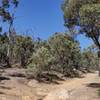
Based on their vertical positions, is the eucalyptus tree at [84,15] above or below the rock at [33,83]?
above

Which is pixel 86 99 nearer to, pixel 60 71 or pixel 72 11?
pixel 72 11

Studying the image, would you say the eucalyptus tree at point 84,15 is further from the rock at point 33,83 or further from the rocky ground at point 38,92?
the rock at point 33,83

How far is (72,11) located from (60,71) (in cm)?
2772

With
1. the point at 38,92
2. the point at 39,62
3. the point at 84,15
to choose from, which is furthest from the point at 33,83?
the point at 84,15

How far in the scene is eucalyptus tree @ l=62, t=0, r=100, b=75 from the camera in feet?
92.8

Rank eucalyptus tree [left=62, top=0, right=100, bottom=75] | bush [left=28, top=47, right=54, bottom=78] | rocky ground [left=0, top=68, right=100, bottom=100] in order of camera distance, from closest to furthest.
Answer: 1. rocky ground [left=0, top=68, right=100, bottom=100]
2. eucalyptus tree [left=62, top=0, right=100, bottom=75]
3. bush [left=28, top=47, right=54, bottom=78]

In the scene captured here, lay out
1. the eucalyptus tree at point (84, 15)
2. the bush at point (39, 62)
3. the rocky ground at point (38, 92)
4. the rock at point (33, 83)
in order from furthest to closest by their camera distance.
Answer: the bush at point (39, 62), the rock at point (33, 83), the eucalyptus tree at point (84, 15), the rocky ground at point (38, 92)

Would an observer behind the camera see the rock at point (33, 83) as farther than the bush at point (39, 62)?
No

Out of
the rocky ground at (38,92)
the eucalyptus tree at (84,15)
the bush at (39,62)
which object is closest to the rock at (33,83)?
the rocky ground at (38,92)

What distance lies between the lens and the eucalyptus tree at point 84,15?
28281 mm

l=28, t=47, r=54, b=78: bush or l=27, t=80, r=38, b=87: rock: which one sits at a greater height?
l=28, t=47, r=54, b=78: bush

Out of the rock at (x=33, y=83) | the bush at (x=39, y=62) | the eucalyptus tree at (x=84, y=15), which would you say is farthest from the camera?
the bush at (x=39, y=62)

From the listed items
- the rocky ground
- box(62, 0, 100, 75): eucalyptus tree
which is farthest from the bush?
box(62, 0, 100, 75): eucalyptus tree

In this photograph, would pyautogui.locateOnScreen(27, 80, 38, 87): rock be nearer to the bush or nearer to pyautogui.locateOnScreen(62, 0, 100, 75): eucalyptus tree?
the bush
